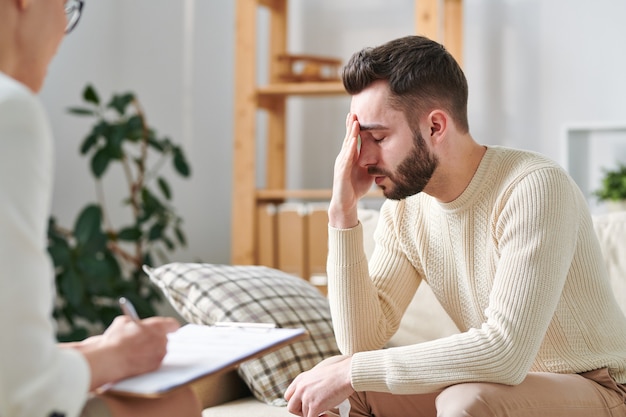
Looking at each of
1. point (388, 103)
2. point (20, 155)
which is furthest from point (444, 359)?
point (20, 155)

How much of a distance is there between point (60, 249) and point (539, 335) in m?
2.33

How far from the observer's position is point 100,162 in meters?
3.58

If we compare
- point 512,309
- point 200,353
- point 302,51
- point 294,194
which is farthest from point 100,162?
point 200,353

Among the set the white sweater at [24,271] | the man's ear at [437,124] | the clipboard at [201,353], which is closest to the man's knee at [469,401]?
the clipboard at [201,353]

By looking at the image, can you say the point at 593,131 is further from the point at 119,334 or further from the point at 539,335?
the point at 119,334

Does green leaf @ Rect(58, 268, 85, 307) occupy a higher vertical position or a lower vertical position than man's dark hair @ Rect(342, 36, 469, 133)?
lower

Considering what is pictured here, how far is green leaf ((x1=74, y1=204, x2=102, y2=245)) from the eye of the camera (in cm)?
350

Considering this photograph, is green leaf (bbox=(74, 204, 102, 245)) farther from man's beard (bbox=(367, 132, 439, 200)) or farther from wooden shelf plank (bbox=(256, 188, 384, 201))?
man's beard (bbox=(367, 132, 439, 200))

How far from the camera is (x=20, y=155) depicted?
33.8 inches

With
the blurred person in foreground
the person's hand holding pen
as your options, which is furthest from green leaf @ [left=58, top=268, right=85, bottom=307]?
the blurred person in foreground

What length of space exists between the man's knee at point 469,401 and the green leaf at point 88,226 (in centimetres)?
231

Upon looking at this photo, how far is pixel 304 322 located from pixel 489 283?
0.55 metres

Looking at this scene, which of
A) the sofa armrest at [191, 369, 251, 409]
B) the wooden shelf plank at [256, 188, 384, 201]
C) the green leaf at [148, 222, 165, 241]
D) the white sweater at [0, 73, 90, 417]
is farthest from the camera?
the green leaf at [148, 222, 165, 241]

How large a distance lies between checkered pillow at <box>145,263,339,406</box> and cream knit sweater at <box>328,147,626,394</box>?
0.91 ft
